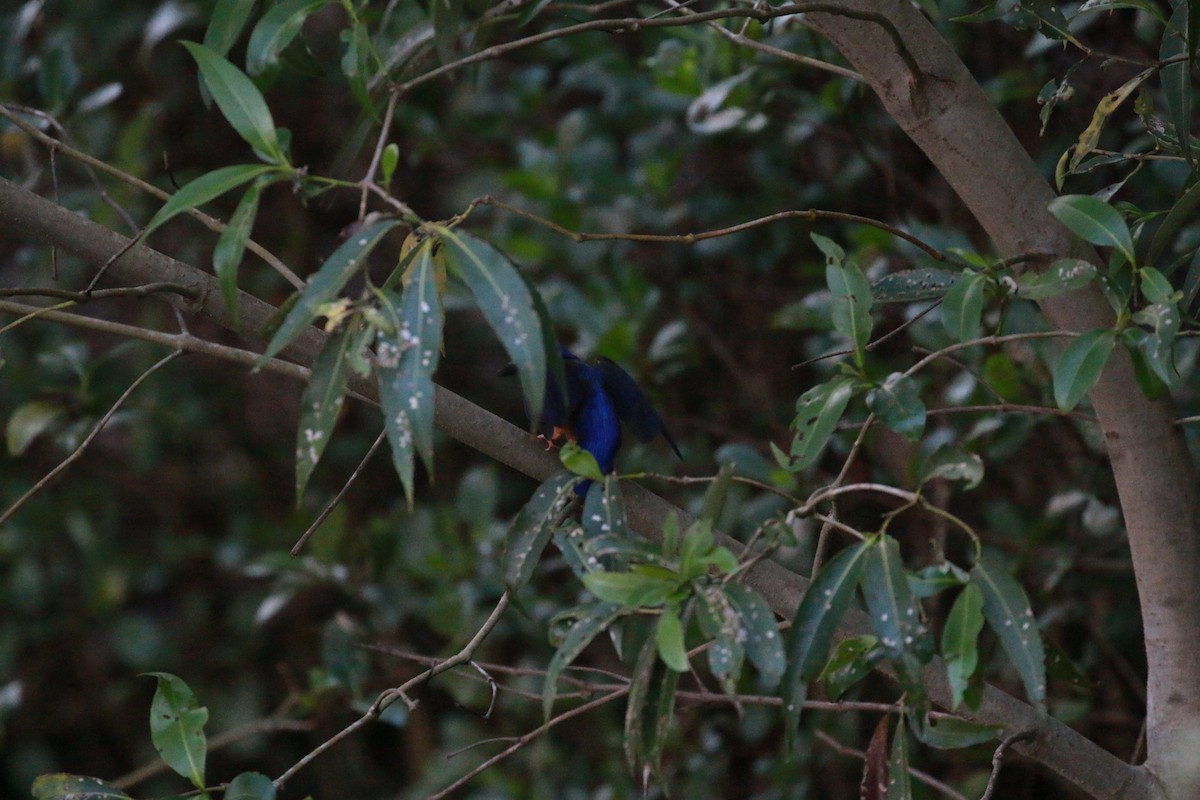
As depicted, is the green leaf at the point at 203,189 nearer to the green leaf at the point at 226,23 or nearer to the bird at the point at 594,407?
the green leaf at the point at 226,23

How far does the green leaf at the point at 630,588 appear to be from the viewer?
1.01m

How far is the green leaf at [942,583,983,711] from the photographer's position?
1.05 metres

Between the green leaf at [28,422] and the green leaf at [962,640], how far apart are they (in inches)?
62.0

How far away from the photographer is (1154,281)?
1.16 metres

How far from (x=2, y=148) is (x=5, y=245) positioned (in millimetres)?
346

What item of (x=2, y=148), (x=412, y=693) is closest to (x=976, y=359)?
(x=412, y=693)

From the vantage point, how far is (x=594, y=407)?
152cm

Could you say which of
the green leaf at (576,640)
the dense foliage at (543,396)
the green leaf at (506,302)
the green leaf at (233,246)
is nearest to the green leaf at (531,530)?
the dense foliage at (543,396)

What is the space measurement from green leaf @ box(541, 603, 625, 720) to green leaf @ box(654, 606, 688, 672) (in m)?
0.04

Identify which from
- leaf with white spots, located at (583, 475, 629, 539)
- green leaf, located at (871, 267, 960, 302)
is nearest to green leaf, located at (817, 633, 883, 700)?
leaf with white spots, located at (583, 475, 629, 539)

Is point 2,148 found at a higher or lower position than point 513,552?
lower

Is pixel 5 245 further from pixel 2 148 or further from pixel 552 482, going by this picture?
pixel 552 482

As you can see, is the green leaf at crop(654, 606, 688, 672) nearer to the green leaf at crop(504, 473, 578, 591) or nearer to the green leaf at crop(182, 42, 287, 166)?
the green leaf at crop(504, 473, 578, 591)

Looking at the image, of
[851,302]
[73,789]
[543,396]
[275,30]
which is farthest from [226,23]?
[73,789]
